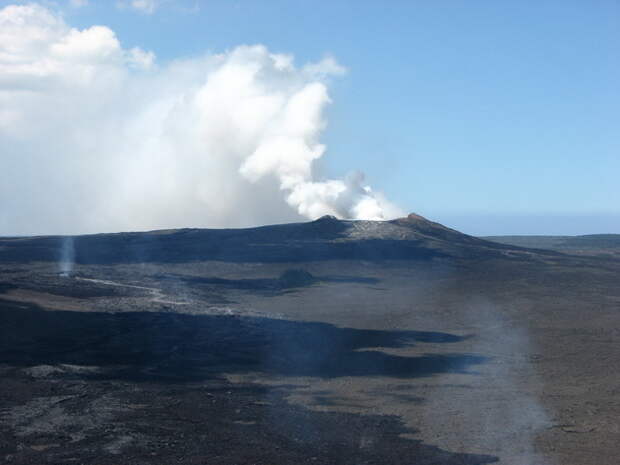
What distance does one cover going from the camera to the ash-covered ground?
63.9ft

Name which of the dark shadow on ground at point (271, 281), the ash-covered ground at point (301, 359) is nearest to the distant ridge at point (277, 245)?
the ash-covered ground at point (301, 359)

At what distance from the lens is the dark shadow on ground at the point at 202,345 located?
95.9 ft

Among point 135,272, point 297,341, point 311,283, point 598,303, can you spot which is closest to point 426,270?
point 311,283

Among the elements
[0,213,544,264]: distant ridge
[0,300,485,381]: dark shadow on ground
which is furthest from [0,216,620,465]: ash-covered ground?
[0,213,544,264]: distant ridge

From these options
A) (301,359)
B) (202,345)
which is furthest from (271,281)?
(301,359)

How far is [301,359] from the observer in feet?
104

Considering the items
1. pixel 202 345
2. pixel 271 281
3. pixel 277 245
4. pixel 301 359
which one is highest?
pixel 277 245

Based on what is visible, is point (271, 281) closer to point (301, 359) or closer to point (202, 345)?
point (202, 345)

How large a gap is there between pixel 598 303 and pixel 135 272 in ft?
109

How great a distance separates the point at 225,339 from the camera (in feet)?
115

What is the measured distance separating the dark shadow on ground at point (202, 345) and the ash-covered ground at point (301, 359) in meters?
0.14

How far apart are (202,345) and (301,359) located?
4.80m

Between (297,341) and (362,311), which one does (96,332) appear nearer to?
(297,341)

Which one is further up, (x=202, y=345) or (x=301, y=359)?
(x=202, y=345)
